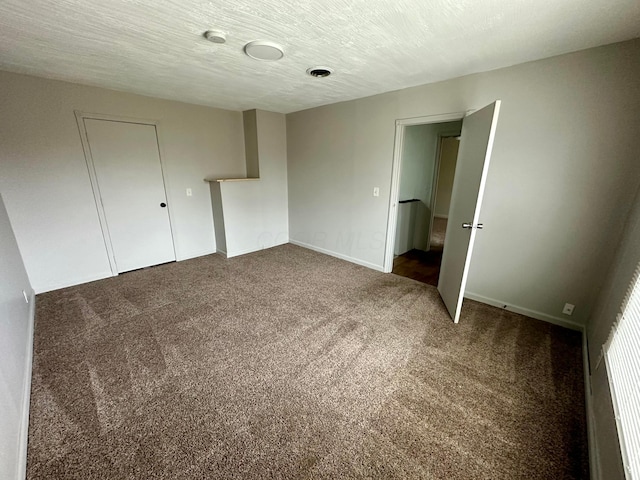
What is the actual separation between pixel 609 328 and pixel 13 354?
3784mm

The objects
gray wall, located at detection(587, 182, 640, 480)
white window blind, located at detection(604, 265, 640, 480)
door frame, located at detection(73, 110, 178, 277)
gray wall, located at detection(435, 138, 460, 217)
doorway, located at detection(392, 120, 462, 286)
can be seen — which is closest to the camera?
white window blind, located at detection(604, 265, 640, 480)

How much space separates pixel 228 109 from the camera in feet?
13.2

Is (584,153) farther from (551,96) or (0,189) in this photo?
(0,189)

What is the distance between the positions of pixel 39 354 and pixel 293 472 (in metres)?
2.20

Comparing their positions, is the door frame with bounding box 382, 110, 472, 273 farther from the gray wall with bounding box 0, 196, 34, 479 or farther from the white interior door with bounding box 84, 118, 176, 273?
the gray wall with bounding box 0, 196, 34, 479

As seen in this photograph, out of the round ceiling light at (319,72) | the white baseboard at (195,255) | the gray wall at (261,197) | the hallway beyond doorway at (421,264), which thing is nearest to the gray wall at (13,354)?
the white baseboard at (195,255)

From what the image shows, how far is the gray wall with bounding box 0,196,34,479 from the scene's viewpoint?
1.17 m

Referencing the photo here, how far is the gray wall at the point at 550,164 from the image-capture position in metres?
1.91

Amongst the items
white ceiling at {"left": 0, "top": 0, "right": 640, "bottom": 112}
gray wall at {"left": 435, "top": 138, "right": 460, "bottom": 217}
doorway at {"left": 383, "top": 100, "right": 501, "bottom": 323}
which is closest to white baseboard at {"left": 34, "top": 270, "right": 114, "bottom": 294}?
white ceiling at {"left": 0, "top": 0, "right": 640, "bottom": 112}

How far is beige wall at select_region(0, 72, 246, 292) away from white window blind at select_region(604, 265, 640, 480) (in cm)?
454

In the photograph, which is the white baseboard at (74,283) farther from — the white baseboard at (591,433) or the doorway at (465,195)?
the white baseboard at (591,433)

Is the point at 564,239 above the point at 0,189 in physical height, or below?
below

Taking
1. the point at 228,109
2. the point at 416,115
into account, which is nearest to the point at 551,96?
the point at 416,115

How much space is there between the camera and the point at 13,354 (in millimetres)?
1584
